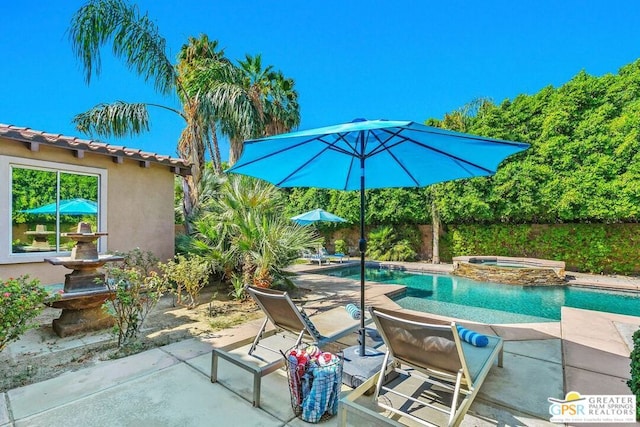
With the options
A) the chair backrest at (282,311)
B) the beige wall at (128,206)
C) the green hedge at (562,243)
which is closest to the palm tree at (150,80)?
the beige wall at (128,206)

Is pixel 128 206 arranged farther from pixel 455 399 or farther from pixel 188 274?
pixel 455 399

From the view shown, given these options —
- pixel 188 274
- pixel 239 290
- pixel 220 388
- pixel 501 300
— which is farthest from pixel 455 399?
pixel 501 300

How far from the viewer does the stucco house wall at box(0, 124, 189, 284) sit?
6.36 metres

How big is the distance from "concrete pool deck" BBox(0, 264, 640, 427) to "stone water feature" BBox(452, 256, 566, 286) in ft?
25.4

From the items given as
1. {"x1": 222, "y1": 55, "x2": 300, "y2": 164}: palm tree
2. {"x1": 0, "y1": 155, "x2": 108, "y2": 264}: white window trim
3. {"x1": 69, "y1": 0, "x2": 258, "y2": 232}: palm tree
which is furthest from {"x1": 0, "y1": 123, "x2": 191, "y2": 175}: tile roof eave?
{"x1": 222, "y1": 55, "x2": 300, "y2": 164}: palm tree

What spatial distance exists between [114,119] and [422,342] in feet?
37.4

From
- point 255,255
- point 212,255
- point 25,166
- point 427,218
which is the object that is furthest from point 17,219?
point 427,218

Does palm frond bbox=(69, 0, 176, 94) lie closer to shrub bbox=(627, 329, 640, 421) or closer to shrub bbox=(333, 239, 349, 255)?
shrub bbox=(627, 329, 640, 421)

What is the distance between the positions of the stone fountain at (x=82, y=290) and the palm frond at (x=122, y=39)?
628 cm

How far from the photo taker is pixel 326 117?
2486 centimetres

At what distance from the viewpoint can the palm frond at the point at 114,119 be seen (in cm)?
1006

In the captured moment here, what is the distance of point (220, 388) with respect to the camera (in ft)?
10.8

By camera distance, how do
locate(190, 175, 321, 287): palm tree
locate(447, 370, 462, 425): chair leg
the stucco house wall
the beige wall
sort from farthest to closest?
locate(190, 175, 321, 287): palm tree, the beige wall, the stucco house wall, locate(447, 370, 462, 425): chair leg

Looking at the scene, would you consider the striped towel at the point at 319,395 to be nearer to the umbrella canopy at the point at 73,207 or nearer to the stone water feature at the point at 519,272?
the umbrella canopy at the point at 73,207
